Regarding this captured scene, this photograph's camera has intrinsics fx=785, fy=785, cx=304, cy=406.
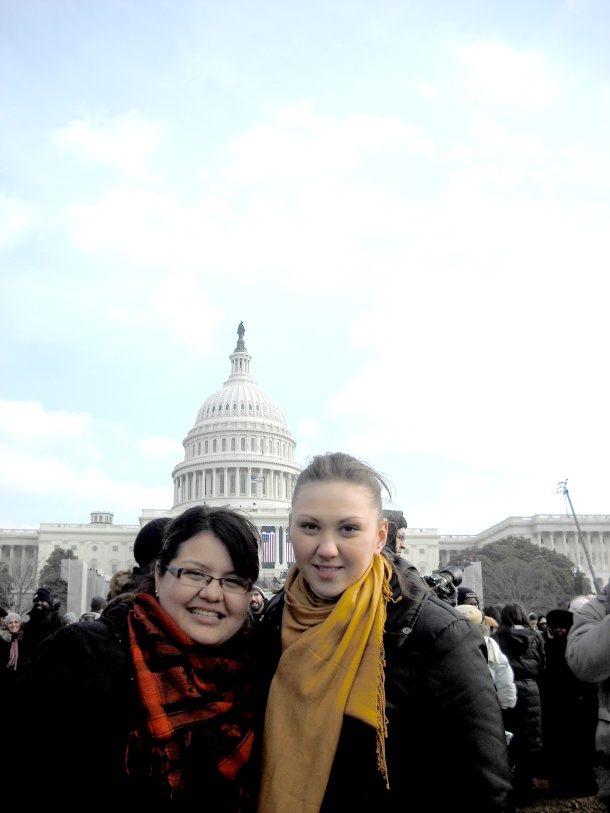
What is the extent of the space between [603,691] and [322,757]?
6.77 ft

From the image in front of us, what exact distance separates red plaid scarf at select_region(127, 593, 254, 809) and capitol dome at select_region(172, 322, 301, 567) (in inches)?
3359

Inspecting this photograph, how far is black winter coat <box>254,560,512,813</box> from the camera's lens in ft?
8.78

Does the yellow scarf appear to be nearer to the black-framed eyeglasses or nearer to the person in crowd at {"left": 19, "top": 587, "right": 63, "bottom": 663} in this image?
the black-framed eyeglasses

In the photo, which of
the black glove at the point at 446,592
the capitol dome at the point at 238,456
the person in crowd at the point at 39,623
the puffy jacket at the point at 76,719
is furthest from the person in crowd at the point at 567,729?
the capitol dome at the point at 238,456

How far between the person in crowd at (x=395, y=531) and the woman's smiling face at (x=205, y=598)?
1810 millimetres

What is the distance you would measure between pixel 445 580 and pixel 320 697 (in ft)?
8.75

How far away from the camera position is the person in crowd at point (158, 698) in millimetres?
2613

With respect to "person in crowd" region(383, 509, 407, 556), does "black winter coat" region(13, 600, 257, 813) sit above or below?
below

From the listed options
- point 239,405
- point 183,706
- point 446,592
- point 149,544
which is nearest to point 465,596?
point 446,592

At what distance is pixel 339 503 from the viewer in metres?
3.05

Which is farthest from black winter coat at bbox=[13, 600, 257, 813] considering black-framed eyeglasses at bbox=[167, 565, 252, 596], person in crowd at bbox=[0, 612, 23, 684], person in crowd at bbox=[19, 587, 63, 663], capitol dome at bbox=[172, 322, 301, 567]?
capitol dome at bbox=[172, 322, 301, 567]

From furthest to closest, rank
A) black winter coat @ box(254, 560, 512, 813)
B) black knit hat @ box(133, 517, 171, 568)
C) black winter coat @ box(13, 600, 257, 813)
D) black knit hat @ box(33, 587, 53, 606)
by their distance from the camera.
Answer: black knit hat @ box(33, 587, 53, 606) < black knit hat @ box(133, 517, 171, 568) < black winter coat @ box(254, 560, 512, 813) < black winter coat @ box(13, 600, 257, 813)

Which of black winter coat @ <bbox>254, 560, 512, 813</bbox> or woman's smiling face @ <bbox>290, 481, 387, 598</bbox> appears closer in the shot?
black winter coat @ <bbox>254, 560, 512, 813</bbox>

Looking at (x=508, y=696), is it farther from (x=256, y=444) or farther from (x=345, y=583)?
(x=256, y=444)
